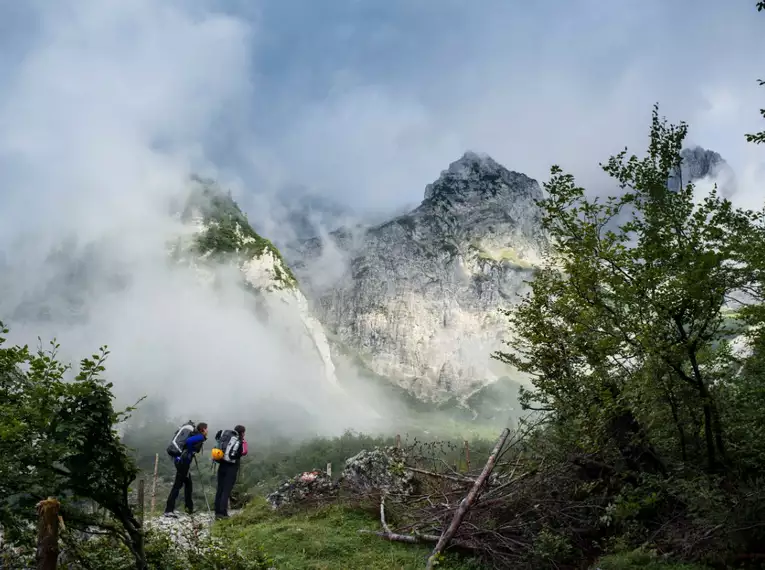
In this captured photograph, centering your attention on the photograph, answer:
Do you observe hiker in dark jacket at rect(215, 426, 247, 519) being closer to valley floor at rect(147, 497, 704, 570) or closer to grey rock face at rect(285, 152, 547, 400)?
valley floor at rect(147, 497, 704, 570)

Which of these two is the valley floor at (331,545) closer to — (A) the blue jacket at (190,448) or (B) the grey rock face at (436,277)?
(A) the blue jacket at (190,448)

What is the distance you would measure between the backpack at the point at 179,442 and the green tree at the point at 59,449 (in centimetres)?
713

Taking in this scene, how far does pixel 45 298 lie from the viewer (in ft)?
197

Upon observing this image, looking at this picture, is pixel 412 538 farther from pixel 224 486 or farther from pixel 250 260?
pixel 250 260

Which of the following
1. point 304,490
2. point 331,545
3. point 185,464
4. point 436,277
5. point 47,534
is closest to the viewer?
point 47,534

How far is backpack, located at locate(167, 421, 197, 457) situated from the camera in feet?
41.2

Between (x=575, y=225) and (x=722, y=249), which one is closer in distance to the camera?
(x=722, y=249)

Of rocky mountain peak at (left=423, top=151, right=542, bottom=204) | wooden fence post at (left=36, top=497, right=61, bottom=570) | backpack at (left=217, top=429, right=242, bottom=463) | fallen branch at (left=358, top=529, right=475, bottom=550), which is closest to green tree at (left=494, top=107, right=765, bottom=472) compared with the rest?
fallen branch at (left=358, top=529, right=475, bottom=550)

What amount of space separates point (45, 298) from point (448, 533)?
221 feet

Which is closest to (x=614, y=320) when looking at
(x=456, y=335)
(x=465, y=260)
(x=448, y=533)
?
(x=448, y=533)

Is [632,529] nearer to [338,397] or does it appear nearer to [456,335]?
[338,397]

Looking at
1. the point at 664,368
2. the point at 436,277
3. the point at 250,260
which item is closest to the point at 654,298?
the point at 664,368

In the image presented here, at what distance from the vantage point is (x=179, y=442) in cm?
1277

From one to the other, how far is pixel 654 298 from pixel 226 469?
11.4 meters
